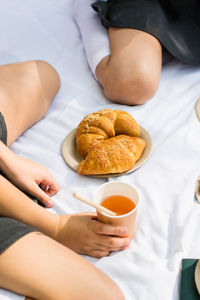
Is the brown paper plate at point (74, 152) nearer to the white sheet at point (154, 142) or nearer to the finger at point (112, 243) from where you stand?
the white sheet at point (154, 142)

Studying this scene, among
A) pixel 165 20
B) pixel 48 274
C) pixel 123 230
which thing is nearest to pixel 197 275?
pixel 123 230

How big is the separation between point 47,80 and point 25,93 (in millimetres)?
115

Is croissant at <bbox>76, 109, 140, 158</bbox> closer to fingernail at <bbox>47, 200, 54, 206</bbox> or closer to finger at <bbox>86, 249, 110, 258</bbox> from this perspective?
fingernail at <bbox>47, 200, 54, 206</bbox>

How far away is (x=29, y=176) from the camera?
0.91 metres

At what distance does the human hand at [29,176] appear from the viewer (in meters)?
0.89

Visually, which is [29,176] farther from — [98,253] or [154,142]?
[154,142]

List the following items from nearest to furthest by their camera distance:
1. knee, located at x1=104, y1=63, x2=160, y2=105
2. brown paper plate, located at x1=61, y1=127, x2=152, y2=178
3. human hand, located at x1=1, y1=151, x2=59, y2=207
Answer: human hand, located at x1=1, y1=151, x2=59, y2=207, brown paper plate, located at x1=61, y1=127, x2=152, y2=178, knee, located at x1=104, y1=63, x2=160, y2=105

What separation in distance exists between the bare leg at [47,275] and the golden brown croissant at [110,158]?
0.30 metres

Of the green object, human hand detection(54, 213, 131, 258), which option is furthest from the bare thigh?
the green object

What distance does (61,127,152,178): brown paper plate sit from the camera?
39.2 inches

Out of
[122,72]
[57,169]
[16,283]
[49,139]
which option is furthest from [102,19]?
[16,283]

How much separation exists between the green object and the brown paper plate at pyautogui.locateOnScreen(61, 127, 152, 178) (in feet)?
1.03

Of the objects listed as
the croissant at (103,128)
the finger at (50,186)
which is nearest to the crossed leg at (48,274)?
the finger at (50,186)

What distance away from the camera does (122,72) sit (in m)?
1.23
